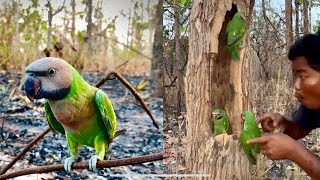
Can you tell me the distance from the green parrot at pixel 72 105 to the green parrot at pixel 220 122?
42 cm

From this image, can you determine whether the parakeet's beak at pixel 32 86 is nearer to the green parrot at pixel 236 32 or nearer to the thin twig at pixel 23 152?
the thin twig at pixel 23 152

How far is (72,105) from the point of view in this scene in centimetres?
185

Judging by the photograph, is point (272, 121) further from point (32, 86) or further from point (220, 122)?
point (32, 86)

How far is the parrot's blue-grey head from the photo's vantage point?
6.00 ft

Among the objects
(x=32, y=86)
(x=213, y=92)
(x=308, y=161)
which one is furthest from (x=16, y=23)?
(x=308, y=161)

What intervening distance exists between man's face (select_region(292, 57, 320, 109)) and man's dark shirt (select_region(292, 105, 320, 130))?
7 centimetres

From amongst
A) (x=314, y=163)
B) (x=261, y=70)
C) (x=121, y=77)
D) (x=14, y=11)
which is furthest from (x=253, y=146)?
(x=14, y=11)

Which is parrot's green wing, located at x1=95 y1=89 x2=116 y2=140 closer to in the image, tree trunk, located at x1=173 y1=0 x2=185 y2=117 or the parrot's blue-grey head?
the parrot's blue-grey head

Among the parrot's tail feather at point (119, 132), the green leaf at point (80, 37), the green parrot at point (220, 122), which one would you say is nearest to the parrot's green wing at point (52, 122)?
the parrot's tail feather at point (119, 132)

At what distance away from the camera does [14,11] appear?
2055mm

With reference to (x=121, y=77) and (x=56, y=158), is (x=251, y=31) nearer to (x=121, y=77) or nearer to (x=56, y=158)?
(x=121, y=77)

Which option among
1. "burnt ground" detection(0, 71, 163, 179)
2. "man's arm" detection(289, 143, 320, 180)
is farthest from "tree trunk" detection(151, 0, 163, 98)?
"man's arm" detection(289, 143, 320, 180)

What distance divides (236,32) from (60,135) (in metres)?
0.85

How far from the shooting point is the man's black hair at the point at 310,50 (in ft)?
4.52
